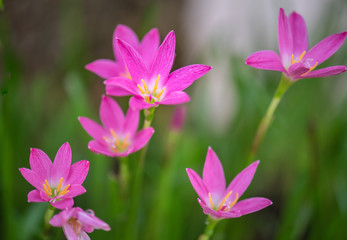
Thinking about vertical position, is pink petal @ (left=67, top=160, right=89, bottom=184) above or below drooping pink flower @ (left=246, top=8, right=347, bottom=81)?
below

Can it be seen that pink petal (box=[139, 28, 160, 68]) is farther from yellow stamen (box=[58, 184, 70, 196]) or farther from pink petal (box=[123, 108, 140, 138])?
yellow stamen (box=[58, 184, 70, 196])

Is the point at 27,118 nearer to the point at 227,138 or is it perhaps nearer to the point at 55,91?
the point at 55,91

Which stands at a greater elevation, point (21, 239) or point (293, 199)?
point (293, 199)

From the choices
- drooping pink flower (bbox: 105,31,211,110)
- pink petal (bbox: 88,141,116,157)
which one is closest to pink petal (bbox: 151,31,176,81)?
drooping pink flower (bbox: 105,31,211,110)

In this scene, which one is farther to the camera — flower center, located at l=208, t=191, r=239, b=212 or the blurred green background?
the blurred green background

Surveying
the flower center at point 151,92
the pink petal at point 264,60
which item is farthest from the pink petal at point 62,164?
the pink petal at point 264,60

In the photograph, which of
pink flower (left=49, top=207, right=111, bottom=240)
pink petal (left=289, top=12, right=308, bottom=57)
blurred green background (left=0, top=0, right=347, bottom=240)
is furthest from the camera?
blurred green background (left=0, top=0, right=347, bottom=240)

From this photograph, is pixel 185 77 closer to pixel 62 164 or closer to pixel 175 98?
pixel 175 98

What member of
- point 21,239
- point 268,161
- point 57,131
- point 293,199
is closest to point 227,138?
point 268,161
